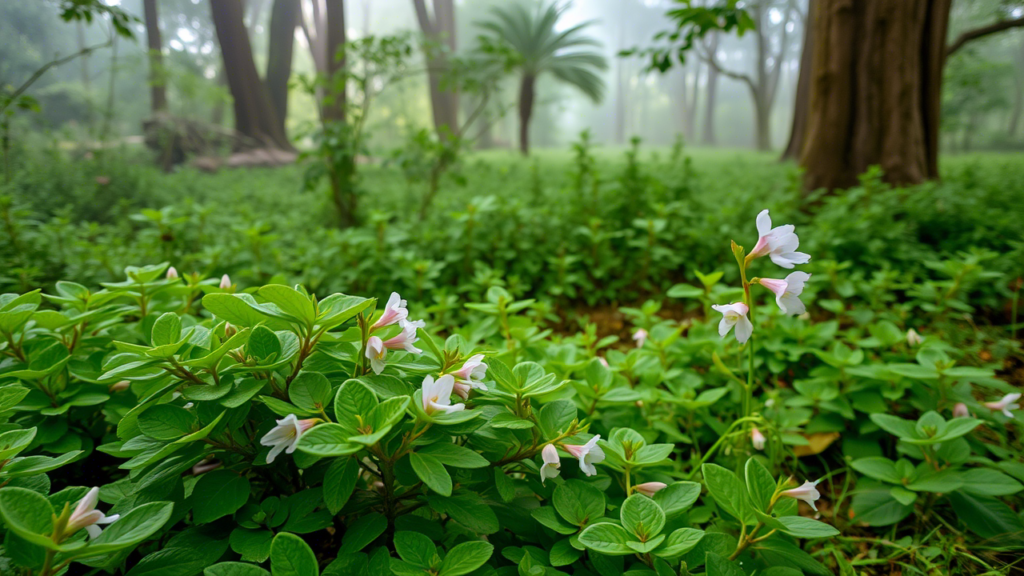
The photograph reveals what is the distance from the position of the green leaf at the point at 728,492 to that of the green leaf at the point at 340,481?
56cm

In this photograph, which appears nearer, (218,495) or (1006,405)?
(218,495)

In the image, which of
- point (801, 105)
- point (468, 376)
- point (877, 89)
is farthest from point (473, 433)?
point (801, 105)

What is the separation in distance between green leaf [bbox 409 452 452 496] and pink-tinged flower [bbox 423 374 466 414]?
76 mm

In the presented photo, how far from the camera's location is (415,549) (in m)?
0.65

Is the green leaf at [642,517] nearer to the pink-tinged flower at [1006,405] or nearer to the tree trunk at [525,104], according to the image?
the pink-tinged flower at [1006,405]

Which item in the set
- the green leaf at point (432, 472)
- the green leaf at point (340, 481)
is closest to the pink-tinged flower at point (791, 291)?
the green leaf at point (432, 472)

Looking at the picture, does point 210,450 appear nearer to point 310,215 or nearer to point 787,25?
point 310,215

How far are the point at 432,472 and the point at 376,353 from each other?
0.63 ft

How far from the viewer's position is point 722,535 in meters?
0.78

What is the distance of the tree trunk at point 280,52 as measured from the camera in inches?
246

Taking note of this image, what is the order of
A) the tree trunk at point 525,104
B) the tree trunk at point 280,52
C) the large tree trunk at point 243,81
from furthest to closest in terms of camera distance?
the tree trunk at point 525,104 < the tree trunk at point 280,52 < the large tree trunk at point 243,81

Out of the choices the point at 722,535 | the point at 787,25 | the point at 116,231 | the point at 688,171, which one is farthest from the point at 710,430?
the point at 787,25

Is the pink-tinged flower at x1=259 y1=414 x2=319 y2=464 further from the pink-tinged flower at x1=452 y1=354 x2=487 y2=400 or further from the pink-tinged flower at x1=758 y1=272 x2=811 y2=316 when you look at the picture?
the pink-tinged flower at x1=758 y1=272 x2=811 y2=316

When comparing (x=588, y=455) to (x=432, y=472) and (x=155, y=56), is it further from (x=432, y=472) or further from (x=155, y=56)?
(x=155, y=56)
